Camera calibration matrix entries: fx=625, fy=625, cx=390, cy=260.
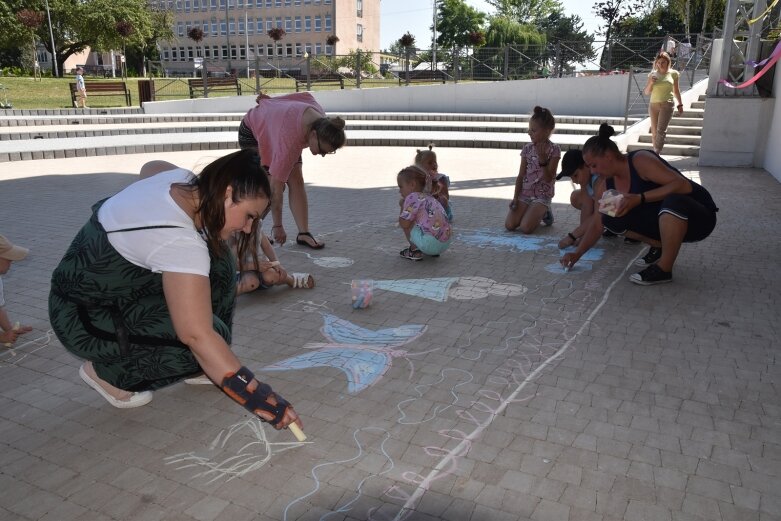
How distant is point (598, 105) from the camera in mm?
15891

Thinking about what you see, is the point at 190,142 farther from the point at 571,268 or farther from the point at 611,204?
the point at 611,204

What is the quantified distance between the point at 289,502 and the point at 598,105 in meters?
15.7

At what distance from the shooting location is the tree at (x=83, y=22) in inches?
1202

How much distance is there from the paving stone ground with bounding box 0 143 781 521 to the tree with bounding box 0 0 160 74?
31940 millimetres

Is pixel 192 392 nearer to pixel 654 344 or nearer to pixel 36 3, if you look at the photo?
pixel 654 344

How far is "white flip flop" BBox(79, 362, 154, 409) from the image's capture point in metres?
2.59

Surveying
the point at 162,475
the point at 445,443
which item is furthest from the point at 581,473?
the point at 162,475

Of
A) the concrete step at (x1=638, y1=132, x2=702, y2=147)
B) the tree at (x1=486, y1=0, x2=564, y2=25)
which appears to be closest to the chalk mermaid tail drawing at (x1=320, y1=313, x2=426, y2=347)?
the concrete step at (x1=638, y1=132, x2=702, y2=147)

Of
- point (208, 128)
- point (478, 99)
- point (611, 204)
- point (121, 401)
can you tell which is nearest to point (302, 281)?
point (121, 401)

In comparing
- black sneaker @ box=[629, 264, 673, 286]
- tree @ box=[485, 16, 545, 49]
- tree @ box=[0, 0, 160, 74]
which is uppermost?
tree @ box=[485, 16, 545, 49]

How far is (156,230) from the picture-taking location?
1949mm

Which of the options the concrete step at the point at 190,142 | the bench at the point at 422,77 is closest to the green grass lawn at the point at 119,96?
the bench at the point at 422,77

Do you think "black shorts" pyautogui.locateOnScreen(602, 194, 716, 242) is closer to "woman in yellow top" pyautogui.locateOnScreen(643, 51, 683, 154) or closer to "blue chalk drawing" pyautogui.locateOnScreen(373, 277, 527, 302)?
"blue chalk drawing" pyautogui.locateOnScreen(373, 277, 527, 302)

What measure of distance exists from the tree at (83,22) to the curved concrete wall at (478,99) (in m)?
16.8
